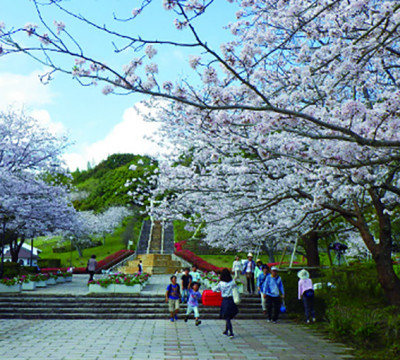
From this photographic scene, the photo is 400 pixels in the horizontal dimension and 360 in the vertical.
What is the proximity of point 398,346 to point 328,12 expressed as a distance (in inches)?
243

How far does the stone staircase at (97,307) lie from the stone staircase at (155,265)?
1569 centimetres

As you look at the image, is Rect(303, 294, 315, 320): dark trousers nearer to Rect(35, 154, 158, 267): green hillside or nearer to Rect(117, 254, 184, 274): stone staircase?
Rect(117, 254, 184, 274): stone staircase

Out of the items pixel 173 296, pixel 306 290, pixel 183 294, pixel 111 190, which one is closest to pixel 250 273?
pixel 183 294

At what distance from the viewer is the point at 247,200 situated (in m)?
13.4

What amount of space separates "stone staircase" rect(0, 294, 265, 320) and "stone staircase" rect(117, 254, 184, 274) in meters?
15.7

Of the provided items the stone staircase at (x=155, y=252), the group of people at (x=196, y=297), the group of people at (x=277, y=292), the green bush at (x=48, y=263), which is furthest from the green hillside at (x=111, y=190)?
the group of people at (x=277, y=292)

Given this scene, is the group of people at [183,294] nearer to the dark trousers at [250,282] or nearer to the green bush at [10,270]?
the dark trousers at [250,282]

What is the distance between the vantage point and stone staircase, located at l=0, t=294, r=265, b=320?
13.1m

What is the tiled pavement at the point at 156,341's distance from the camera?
7434 millimetres

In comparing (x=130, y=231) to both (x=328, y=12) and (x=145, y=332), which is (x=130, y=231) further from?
(x=328, y=12)

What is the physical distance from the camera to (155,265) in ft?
102

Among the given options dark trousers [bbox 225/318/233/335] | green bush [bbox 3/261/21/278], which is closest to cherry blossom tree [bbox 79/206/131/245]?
green bush [bbox 3/261/21/278]

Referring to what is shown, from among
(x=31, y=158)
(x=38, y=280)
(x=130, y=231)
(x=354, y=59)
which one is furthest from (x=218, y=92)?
(x=130, y=231)

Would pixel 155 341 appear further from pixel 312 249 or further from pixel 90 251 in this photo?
pixel 90 251
